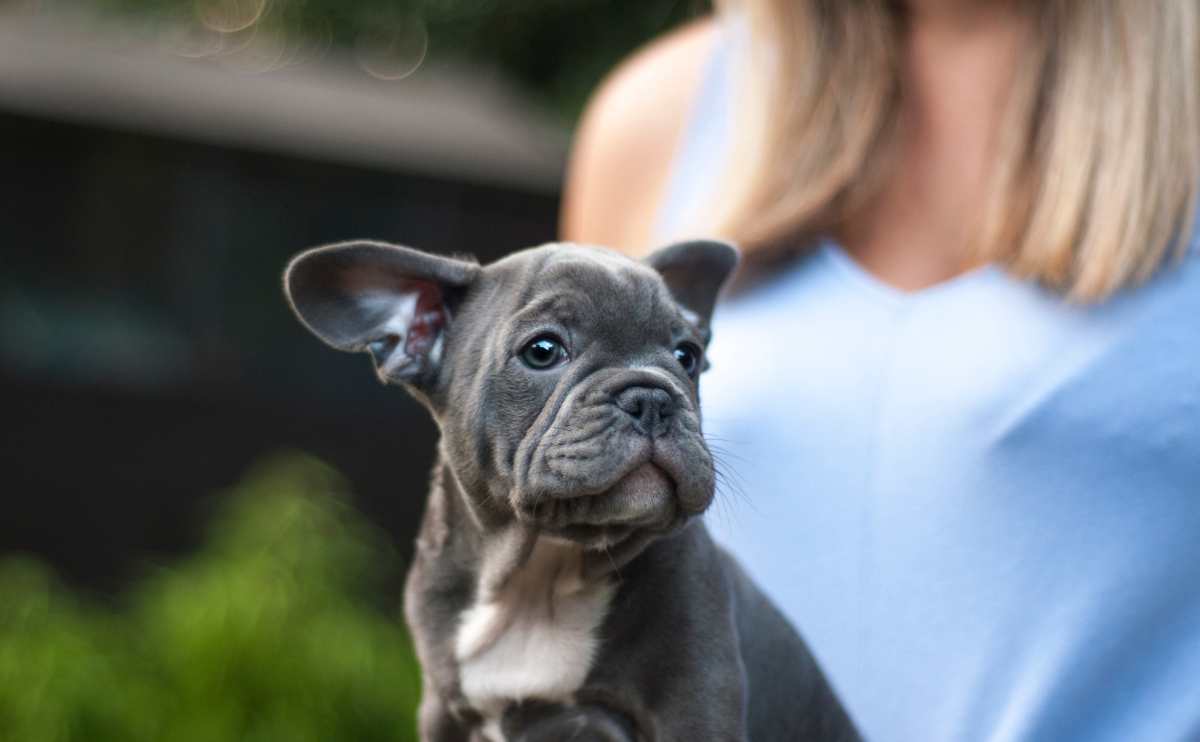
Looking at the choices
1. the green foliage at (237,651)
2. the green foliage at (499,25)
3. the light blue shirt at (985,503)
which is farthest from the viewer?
the green foliage at (499,25)

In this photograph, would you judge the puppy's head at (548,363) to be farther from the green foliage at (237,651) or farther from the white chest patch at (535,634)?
the green foliage at (237,651)

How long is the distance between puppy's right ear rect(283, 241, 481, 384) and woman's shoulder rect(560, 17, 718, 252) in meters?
1.80

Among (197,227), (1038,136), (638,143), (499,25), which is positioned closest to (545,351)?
(1038,136)

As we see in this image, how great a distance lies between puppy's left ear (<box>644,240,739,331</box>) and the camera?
5.75ft

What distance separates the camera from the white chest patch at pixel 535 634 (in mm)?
1593

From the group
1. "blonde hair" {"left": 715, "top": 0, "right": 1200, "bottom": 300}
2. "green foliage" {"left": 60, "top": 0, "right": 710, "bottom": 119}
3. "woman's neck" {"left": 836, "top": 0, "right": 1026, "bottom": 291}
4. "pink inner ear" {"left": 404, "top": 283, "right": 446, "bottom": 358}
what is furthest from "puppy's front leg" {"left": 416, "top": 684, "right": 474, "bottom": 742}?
"green foliage" {"left": 60, "top": 0, "right": 710, "bottom": 119}

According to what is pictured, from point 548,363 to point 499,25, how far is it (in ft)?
24.9

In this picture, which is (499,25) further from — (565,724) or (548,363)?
(565,724)

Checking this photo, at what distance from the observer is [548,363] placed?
1555 mm

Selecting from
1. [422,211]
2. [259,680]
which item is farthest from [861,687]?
[422,211]

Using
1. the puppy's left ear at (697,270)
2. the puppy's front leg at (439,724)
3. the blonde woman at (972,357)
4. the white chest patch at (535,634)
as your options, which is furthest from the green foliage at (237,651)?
the puppy's left ear at (697,270)

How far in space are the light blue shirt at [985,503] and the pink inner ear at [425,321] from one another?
69cm

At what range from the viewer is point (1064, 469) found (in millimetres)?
A: 2359

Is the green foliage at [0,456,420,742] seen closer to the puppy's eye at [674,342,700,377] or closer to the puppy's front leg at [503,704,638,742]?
the puppy's front leg at [503,704,638,742]
